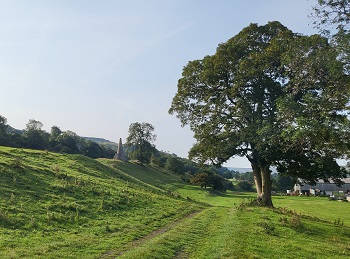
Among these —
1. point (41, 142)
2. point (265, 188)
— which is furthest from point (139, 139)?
point (265, 188)

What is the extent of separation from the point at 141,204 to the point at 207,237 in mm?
14016

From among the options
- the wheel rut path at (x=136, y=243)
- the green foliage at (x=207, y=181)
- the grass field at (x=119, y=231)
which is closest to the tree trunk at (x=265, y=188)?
the grass field at (x=119, y=231)

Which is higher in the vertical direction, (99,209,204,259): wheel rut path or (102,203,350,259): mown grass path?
(102,203,350,259): mown grass path

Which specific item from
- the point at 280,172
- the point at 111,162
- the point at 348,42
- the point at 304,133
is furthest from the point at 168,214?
the point at 111,162

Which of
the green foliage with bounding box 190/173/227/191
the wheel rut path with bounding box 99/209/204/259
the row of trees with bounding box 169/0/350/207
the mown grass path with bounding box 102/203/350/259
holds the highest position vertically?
the row of trees with bounding box 169/0/350/207

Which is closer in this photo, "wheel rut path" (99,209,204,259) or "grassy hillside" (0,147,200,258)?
"wheel rut path" (99,209,204,259)

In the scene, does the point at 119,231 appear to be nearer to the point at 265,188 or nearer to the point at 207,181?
the point at 265,188

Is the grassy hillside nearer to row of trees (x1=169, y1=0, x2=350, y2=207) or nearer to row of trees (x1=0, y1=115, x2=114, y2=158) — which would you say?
row of trees (x1=169, y1=0, x2=350, y2=207)

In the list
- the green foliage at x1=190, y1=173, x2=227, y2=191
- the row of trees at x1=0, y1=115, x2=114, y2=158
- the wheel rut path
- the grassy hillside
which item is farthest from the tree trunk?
the row of trees at x1=0, y1=115, x2=114, y2=158

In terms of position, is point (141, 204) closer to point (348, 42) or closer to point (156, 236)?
point (156, 236)

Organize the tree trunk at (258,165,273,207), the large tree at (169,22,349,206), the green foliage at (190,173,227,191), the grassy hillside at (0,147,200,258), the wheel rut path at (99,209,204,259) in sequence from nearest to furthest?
the wheel rut path at (99,209,204,259)
the grassy hillside at (0,147,200,258)
the large tree at (169,22,349,206)
the tree trunk at (258,165,273,207)
the green foliage at (190,173,227,191)

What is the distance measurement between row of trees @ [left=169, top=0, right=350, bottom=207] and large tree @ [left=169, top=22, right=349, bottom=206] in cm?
6

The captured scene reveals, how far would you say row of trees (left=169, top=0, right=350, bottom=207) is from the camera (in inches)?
654

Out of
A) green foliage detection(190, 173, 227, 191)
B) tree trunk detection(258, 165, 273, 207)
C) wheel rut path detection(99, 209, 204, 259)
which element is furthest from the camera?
green foliage detection(190, 173, 227, 191)
